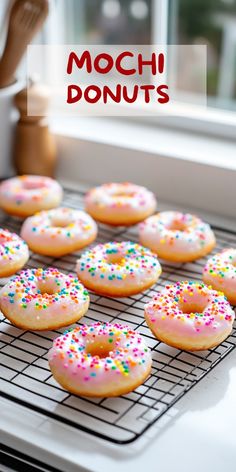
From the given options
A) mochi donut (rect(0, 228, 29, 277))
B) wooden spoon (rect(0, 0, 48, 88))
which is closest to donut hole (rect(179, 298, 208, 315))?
mochi donut (rect(0, 228, 29, 277))

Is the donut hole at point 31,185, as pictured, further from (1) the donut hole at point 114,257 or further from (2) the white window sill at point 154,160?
(1) the donut hole at point 114,257

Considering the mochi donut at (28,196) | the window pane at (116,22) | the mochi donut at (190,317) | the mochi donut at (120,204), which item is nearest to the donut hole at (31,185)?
the mochi donut at (28,196)

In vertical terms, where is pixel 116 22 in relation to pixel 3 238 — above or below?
above

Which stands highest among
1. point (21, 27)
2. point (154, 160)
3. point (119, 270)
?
point (21, 27)

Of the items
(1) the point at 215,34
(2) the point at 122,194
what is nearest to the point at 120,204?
(2) the point at 122,194

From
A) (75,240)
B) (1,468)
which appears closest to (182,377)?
Result: (1,468)

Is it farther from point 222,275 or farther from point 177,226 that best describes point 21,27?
point 222,275
